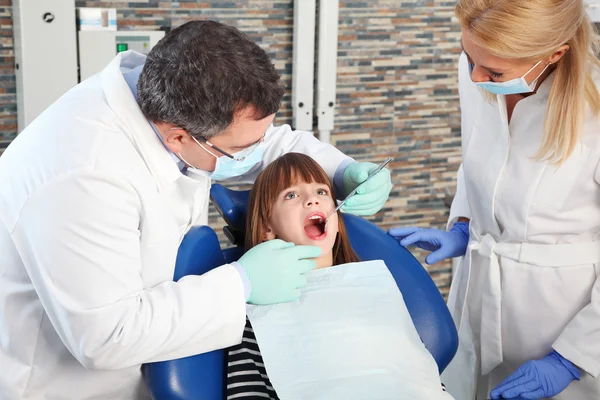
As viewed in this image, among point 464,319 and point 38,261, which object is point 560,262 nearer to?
point 464,319

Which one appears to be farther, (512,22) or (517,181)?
(517,181)

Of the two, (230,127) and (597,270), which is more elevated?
(230,127)

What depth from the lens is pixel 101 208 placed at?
4.39ft

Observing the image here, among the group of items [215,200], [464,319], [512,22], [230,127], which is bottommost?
[464,319]

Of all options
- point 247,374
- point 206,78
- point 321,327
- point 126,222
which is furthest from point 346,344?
point 206,78

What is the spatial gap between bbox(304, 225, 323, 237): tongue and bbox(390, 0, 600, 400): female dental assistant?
0.76 ft

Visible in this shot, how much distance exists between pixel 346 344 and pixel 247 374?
0.23 m

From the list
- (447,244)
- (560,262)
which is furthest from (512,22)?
(447,244)

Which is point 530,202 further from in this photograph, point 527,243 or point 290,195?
point 290,195

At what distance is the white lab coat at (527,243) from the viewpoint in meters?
1.69

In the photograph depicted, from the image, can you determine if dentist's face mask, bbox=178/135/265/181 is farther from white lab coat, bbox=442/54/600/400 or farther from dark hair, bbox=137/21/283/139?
white lab coat, bbox=442/54/600/400

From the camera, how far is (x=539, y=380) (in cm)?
170

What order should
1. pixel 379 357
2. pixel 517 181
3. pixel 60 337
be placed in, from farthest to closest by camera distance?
pixel 517 181 < pixel 379 357 < pixel 60 337

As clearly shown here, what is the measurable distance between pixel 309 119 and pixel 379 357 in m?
1.52
